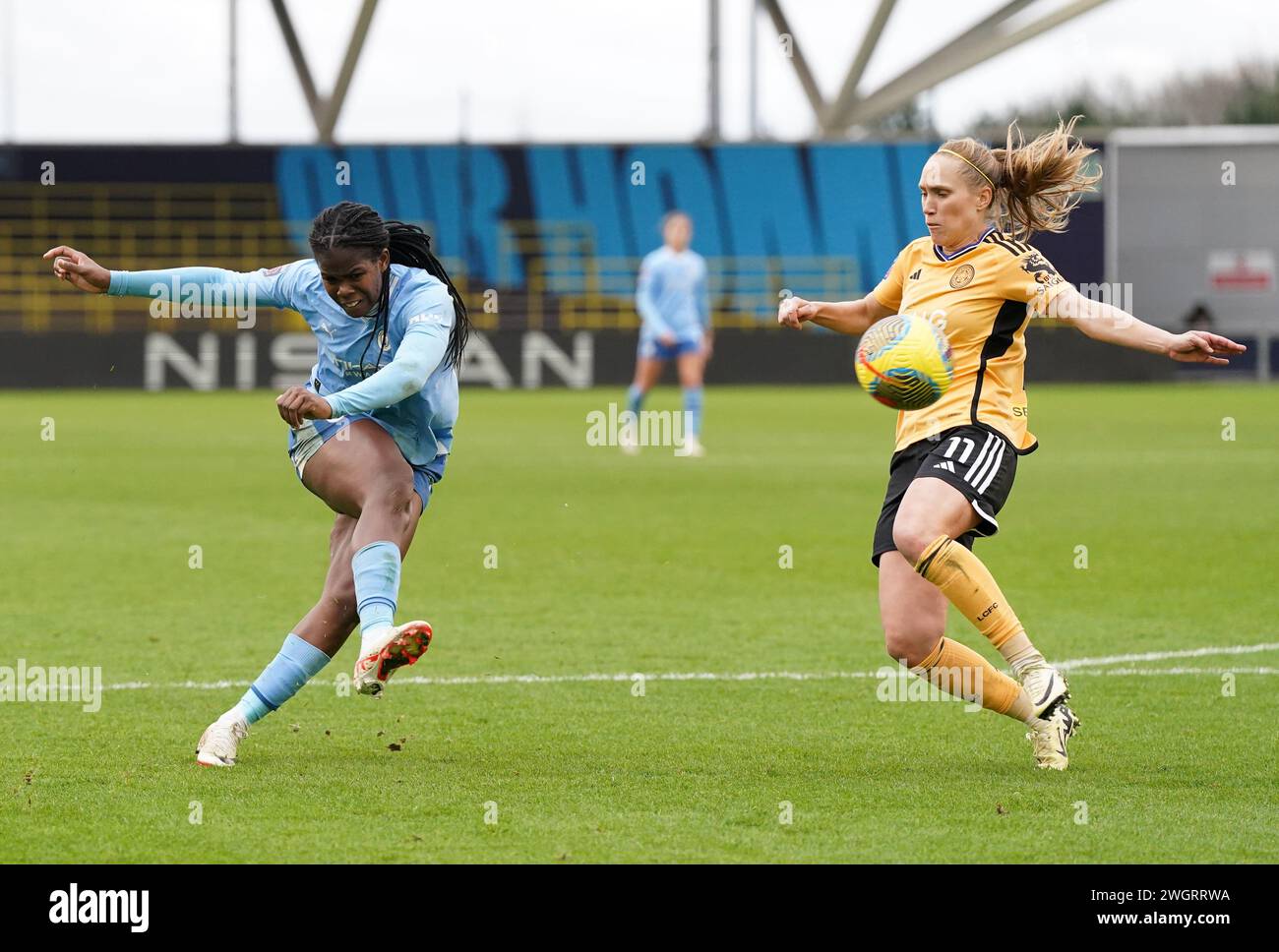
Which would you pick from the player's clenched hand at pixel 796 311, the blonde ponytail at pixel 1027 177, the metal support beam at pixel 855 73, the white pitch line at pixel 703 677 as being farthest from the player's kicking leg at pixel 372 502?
the metal support beam at pixel 855 73

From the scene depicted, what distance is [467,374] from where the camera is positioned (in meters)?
32.4

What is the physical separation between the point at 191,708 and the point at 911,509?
9.39 ft

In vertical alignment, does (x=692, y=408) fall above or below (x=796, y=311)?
above

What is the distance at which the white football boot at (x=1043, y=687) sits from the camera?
5828mm

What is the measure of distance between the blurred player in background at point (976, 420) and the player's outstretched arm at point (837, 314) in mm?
239

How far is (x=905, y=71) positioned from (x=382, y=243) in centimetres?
3507

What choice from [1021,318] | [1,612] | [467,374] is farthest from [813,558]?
[467,374]

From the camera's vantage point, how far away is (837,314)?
6441 millimetres

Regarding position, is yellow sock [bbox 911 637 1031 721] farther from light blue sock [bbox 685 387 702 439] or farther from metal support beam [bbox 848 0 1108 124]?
metal support beam [bbox 848 0 1108 124]

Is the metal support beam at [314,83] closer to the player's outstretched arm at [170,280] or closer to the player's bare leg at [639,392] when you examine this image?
the player's bare leg at [639,392]

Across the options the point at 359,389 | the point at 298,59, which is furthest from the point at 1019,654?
the point at 298,59

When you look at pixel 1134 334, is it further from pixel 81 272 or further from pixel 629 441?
pixel 629 441
